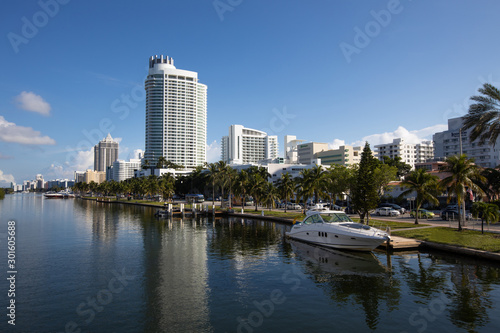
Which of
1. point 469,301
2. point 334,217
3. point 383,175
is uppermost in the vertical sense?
point 383,175

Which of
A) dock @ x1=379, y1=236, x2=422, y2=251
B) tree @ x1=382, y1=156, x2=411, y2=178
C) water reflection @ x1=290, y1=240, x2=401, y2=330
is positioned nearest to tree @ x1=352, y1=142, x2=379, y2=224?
dock @ x1=379, y1=236, x2=422, y2=251

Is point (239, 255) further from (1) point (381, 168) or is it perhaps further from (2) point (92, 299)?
(1) point (381, 168)

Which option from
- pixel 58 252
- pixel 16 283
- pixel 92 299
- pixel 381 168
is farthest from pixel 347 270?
Answer: pixel 381 168

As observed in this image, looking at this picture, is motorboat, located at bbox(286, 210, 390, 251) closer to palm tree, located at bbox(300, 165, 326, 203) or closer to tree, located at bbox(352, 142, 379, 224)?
tree, located at bbox(352, 142, 379, 224)

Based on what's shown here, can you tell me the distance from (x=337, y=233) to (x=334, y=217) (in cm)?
356

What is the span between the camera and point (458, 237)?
113 feet

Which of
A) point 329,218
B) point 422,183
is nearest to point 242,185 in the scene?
point 329,218

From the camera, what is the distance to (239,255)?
34375 millimetres

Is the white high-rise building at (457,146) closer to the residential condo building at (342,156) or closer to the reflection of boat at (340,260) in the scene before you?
the residential condo building at (342,156)

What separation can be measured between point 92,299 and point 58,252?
18270 mm

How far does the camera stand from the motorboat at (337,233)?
3381 centimetres

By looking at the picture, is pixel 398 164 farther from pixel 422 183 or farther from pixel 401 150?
pixel 422 183

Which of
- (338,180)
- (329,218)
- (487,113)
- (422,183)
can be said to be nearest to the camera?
(487,113)

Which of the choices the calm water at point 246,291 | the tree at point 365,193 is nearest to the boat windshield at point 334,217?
the calm water at point 246,291
